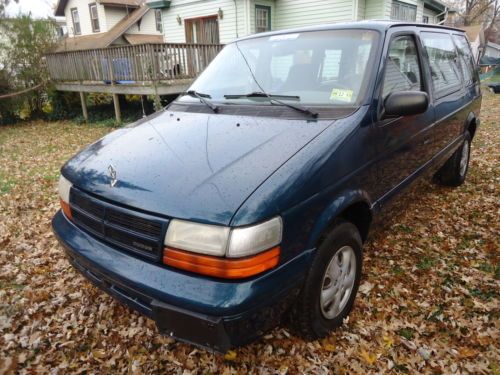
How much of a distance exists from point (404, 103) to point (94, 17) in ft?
84.0

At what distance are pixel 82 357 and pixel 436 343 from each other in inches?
97.7

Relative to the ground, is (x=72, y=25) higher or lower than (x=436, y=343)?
higher

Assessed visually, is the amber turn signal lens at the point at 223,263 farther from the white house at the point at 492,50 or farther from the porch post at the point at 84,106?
the white house at the point at 492,50

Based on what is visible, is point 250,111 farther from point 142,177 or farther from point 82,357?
point 82,357

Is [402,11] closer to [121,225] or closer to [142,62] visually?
[142,62]

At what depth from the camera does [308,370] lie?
7.64 ft

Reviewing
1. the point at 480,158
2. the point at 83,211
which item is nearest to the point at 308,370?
the point at 83,211

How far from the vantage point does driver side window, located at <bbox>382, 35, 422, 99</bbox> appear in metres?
2.81

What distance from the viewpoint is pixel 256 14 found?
1375 centimetres

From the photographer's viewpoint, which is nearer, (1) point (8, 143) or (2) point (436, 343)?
(2) point (436, 343)

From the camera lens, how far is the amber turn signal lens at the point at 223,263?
5.74 feet

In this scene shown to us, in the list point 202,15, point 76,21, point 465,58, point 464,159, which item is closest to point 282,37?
point 465,58

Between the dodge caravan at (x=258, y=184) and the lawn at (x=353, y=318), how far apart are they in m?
0.33

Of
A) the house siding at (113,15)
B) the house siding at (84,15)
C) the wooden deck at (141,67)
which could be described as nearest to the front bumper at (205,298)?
the wooden deck at (141,67)
